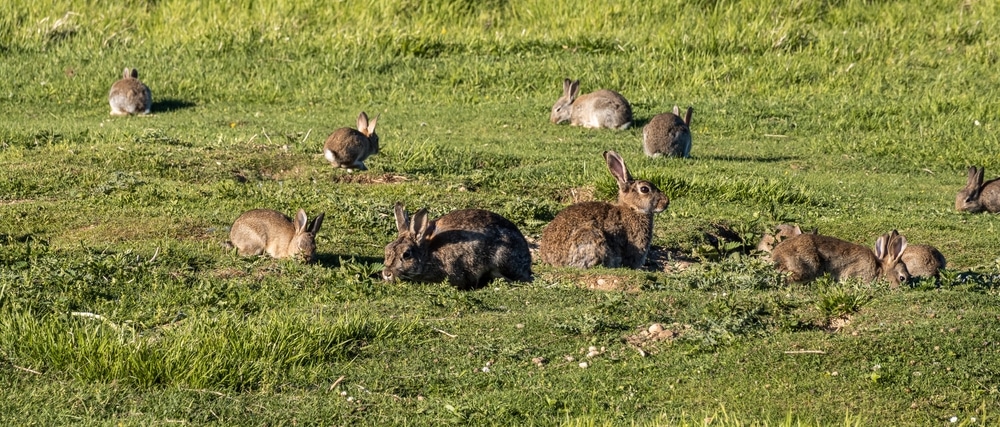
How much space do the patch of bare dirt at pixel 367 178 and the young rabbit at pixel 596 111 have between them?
17.4 feet

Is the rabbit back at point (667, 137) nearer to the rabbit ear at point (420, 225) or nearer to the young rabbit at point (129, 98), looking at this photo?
the rabbit ear at point (420, 225)

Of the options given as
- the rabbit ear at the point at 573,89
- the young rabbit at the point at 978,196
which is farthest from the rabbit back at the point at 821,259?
the rabbit ear at the point at 573,89

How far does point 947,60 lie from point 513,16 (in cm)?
721

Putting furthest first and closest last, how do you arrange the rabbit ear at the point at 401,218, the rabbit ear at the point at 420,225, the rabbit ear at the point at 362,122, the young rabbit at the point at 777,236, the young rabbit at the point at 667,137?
the young rabbit at the point at 667,137 < the rabbit ear at the point at 362,122 < the young rabbit at the point at 777,236 < the rabbit ear at the point at 401,218 < the rabbit ear at the point at 420,225

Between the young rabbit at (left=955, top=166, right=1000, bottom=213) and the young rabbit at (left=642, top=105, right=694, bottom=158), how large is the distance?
10.4 ft

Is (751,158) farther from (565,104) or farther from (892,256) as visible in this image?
(892,256)

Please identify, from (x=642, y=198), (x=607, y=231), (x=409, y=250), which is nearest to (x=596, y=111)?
(x=642, y=198)

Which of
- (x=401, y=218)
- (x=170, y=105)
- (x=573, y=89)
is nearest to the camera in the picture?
(x=401, y=218)

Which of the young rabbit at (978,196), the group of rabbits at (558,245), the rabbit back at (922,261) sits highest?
the group of rabbits at (558,245)

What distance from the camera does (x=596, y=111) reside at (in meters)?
17.8

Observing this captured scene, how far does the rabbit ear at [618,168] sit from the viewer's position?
407 inches

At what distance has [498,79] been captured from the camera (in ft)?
65.2

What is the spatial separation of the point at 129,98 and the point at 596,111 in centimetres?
634

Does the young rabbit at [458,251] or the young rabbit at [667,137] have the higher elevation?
the young rabbit at [458,251]
